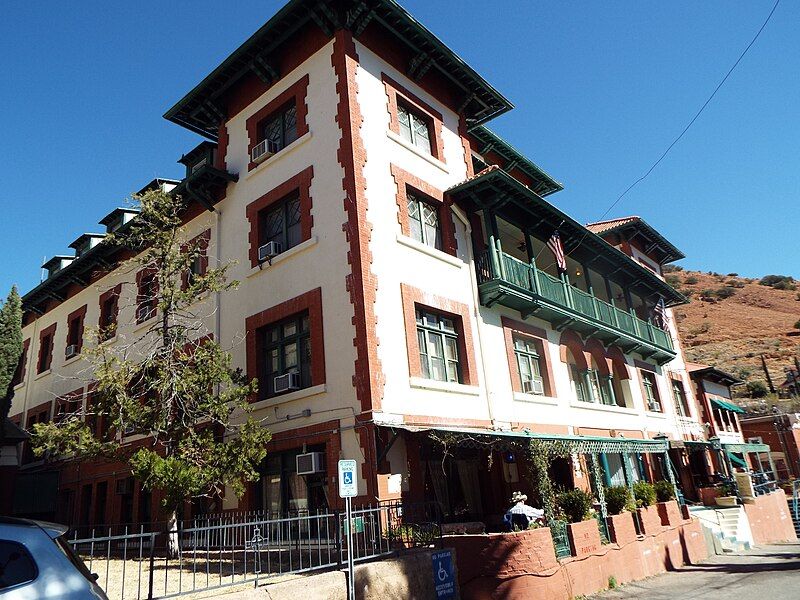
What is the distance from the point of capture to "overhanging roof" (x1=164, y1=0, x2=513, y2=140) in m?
15.6

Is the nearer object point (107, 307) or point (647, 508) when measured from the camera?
point (647, 508)

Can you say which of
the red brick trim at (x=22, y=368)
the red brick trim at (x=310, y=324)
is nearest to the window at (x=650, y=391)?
the red brick trim at (x=310, y=324)

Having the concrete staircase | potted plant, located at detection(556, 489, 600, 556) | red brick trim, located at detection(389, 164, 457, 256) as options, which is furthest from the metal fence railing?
the concrete staircase

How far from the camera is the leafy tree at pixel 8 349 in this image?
19.6 m

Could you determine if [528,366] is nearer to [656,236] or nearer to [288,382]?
[288,382]

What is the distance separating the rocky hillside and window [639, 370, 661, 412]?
57366mm

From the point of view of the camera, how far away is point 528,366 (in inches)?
711

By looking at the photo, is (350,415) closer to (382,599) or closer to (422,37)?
(382,599)

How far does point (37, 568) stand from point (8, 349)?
18.8 m

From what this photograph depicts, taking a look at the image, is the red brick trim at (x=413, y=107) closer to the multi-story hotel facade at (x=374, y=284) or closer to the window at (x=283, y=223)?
the multi-story hotel facade at (x=374, y=284)

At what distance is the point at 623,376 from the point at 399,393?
14.3 metres

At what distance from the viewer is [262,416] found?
14773 mm

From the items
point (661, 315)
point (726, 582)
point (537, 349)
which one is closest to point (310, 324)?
point (537, 349)

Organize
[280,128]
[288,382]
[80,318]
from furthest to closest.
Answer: [80,318], [280,128], [288,382]
